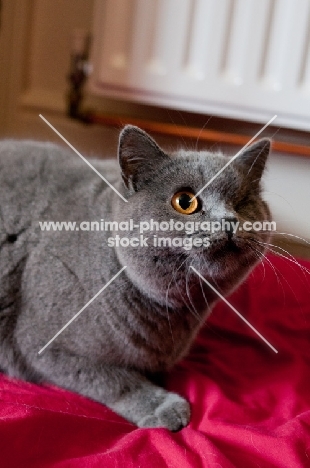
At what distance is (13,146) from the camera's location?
0.94 m

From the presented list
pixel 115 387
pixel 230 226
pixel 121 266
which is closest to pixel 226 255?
pixel 230 226

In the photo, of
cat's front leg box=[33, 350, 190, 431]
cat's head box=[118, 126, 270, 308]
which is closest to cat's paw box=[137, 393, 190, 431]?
cat's front leg box=[33, 350, 190, 431]

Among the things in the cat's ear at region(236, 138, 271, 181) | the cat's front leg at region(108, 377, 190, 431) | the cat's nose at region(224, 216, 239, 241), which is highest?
the cat's ear at region(236, 138, 271, 181)

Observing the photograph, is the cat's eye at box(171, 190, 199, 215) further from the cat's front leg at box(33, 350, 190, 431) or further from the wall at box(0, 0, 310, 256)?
the wall at box(0, 0, 310, 256)

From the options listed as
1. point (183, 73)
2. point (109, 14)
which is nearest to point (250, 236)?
point (183, 73)

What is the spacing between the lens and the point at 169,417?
0.76 metres

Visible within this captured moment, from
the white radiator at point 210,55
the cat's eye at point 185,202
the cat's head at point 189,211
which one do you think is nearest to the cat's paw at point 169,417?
the cat's head at point 189,211

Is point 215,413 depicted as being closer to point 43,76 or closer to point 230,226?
point 230,226

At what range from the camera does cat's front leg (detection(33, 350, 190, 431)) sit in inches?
30.8

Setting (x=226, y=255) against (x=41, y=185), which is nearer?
(x=226, y=255)

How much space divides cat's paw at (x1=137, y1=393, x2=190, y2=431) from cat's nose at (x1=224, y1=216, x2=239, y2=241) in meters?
0.30

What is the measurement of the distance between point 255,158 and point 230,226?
18 cm

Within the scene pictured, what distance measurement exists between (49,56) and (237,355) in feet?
3.36

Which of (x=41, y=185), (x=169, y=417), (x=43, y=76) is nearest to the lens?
(x=169, y=417)
